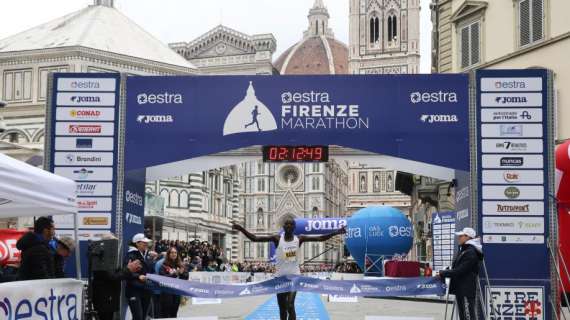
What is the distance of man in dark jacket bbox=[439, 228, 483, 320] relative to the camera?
1270 centimetres

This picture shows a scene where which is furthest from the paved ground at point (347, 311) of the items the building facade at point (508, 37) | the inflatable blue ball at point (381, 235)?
the inflatable blue ball at point (381, 235)

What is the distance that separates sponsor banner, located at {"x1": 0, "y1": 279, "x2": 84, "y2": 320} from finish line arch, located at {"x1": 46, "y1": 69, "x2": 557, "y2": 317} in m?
3.13

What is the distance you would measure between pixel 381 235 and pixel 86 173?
2744 centimetres

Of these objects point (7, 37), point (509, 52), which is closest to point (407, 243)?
point (509, 52)

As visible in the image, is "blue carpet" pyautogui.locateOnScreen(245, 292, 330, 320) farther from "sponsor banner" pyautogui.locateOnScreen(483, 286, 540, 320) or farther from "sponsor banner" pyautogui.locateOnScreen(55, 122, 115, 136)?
"sponsor banner" pyautogui.locateOnScreen(55, 122, 115, 136)

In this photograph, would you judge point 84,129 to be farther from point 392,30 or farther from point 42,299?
point 392,30

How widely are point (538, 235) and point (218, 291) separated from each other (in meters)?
5.36

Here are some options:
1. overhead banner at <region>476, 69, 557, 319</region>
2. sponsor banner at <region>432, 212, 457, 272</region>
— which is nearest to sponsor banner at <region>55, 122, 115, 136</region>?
overhead banner at <region>476, 69, 557, 319</region>

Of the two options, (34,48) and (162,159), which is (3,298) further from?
(34,48)

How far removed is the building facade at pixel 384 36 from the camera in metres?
149

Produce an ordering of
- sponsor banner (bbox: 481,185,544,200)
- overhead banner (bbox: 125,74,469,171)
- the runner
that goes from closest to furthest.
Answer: the runner → sponsor banner (bbox: 481,185,544,200) → overhead banner (bbox: 125,74,469,171)

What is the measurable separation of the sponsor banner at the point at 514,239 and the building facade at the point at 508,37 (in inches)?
482

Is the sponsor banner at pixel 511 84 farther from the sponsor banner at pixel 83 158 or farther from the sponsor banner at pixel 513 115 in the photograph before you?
the sponsor banner at pixel 83 158

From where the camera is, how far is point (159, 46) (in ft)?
216
